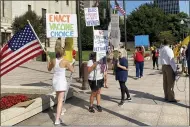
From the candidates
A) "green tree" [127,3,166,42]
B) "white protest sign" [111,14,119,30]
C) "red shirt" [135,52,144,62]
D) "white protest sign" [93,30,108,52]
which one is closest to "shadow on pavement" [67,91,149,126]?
"white protest sign" [93,30,108,52]

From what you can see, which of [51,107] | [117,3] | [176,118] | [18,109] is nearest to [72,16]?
[51,107]

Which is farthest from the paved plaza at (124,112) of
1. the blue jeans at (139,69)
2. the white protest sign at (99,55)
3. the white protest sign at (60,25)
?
the blue jeans at (139,69)

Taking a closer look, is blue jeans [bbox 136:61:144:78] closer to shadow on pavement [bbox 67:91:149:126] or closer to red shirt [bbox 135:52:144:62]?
red shirt [bbox 135:52:144:62]

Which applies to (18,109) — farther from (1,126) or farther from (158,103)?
(158,103)

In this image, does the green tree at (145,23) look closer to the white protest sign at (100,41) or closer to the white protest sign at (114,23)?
the white protest sign at (114,23)

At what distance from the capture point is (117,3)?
2162 cm

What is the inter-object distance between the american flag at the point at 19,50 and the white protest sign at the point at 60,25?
168 cm

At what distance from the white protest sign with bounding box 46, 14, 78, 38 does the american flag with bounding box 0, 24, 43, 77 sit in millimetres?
1678

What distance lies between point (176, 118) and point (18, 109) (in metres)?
3.50

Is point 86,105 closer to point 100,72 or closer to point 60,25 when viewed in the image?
point 100,72

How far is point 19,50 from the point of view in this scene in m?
7.11

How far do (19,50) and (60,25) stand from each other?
2.25 metres

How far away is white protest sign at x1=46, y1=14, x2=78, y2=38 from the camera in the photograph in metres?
9.05

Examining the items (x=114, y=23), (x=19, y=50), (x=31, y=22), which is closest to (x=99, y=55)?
(x=19, y=50)
